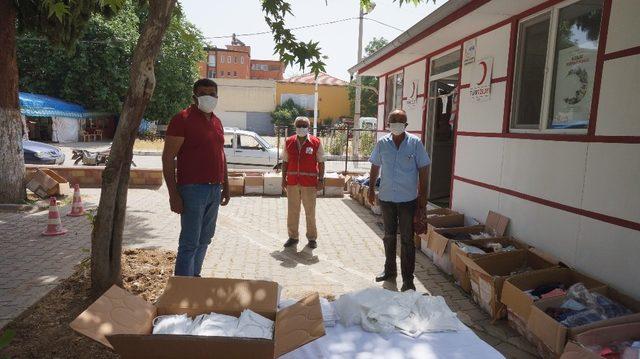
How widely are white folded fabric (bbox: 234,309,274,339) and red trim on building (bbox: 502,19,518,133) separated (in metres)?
4.48

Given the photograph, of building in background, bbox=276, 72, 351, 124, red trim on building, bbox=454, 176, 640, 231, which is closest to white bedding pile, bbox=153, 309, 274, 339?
red trim on building, bbox=454, 176, 640, 231

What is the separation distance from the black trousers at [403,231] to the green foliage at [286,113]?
38.6 meters

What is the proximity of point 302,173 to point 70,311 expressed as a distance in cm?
321

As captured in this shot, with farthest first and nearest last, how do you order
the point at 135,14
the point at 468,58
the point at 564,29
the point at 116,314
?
the point at 135,14, the point at 468,58, the point at 564,29, the point at 116,314

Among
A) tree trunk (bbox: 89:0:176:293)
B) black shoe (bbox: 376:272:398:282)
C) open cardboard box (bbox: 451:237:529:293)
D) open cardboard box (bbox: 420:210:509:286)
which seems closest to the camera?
tree trunk (bbox: 89:0:176:293)

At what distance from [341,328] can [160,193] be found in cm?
885

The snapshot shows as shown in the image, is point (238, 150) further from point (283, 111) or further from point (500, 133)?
point (283, 111)

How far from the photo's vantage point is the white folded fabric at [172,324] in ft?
7.11

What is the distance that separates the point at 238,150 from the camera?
43.7 feet

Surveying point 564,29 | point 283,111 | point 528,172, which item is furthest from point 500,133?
point 283,111

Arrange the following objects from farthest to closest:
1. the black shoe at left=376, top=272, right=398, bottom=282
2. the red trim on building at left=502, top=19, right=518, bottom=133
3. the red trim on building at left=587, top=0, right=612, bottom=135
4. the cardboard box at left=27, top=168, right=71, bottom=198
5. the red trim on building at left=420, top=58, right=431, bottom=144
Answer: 1. the cardboard box at left=27, top=168, right=71, bottom=198
2. the red trim on building at left=420, top=58, right=431, bottom=144
3. the red trim on building at left=502, top=19, right=518, bottom=133
4. the black shoe at left=376, top=272, right=398, bottom=282
5. the red trim on building at left=587, top=0, right=612, bottom=135

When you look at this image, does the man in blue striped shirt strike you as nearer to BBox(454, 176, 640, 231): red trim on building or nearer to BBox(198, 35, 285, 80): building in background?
BBox(454, 176, 640, 231): red trim on building

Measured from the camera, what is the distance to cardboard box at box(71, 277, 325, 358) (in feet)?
5.80

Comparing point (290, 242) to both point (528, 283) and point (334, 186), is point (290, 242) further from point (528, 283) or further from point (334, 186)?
point (334, 186)
